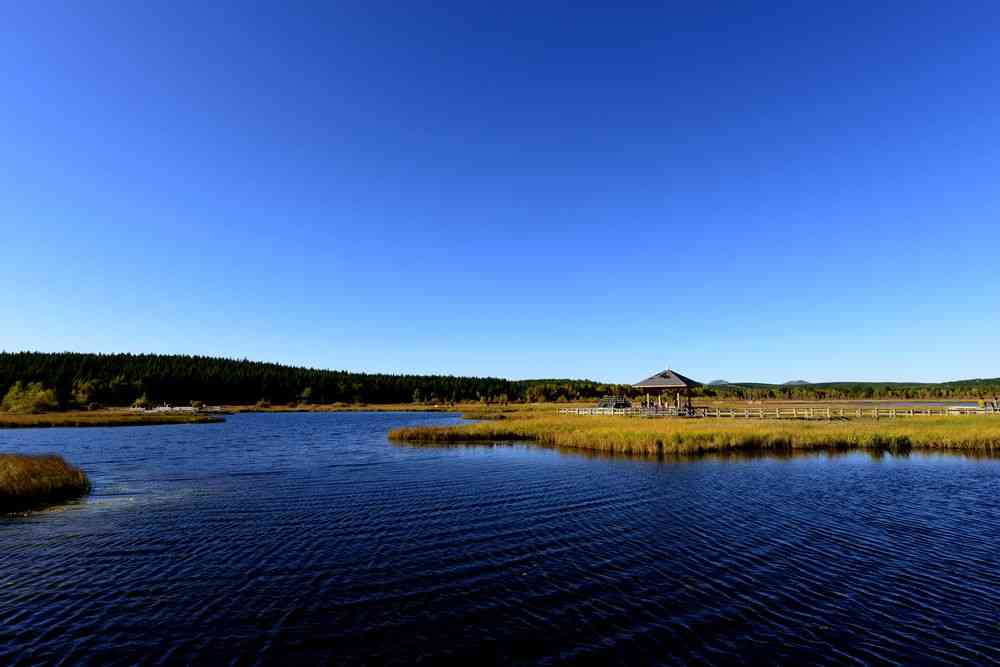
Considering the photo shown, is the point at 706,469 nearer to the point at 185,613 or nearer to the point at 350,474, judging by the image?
the point at 350,474

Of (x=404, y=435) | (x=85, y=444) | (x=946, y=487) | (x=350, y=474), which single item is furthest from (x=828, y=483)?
(x=85, y=444)

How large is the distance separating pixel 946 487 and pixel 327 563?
85.5ft

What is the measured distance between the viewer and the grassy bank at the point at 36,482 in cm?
2195

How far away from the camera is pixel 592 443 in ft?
130

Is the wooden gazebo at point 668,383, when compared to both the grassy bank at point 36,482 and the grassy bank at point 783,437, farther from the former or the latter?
the grassy bank at point 36,482

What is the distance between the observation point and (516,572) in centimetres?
1358

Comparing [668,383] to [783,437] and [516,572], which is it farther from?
[516,572]

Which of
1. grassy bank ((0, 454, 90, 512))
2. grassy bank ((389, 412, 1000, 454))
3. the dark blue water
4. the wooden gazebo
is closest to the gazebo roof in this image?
the wooden gazebo

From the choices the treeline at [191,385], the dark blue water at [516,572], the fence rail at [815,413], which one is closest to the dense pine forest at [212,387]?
the treeline at [191,385]

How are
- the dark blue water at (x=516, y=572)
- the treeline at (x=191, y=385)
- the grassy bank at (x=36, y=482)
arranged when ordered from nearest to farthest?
1. the dark blue water at (x=516, y=572)
2. the grassy bank at (x=36, y=482)
3. the treeline at (x=191, y=385)

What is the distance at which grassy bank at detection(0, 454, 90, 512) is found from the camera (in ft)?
72.0

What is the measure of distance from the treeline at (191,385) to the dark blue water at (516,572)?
428 ft

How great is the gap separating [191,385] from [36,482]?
14986 centimetres

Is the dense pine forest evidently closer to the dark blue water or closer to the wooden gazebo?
the wooden gazebo
